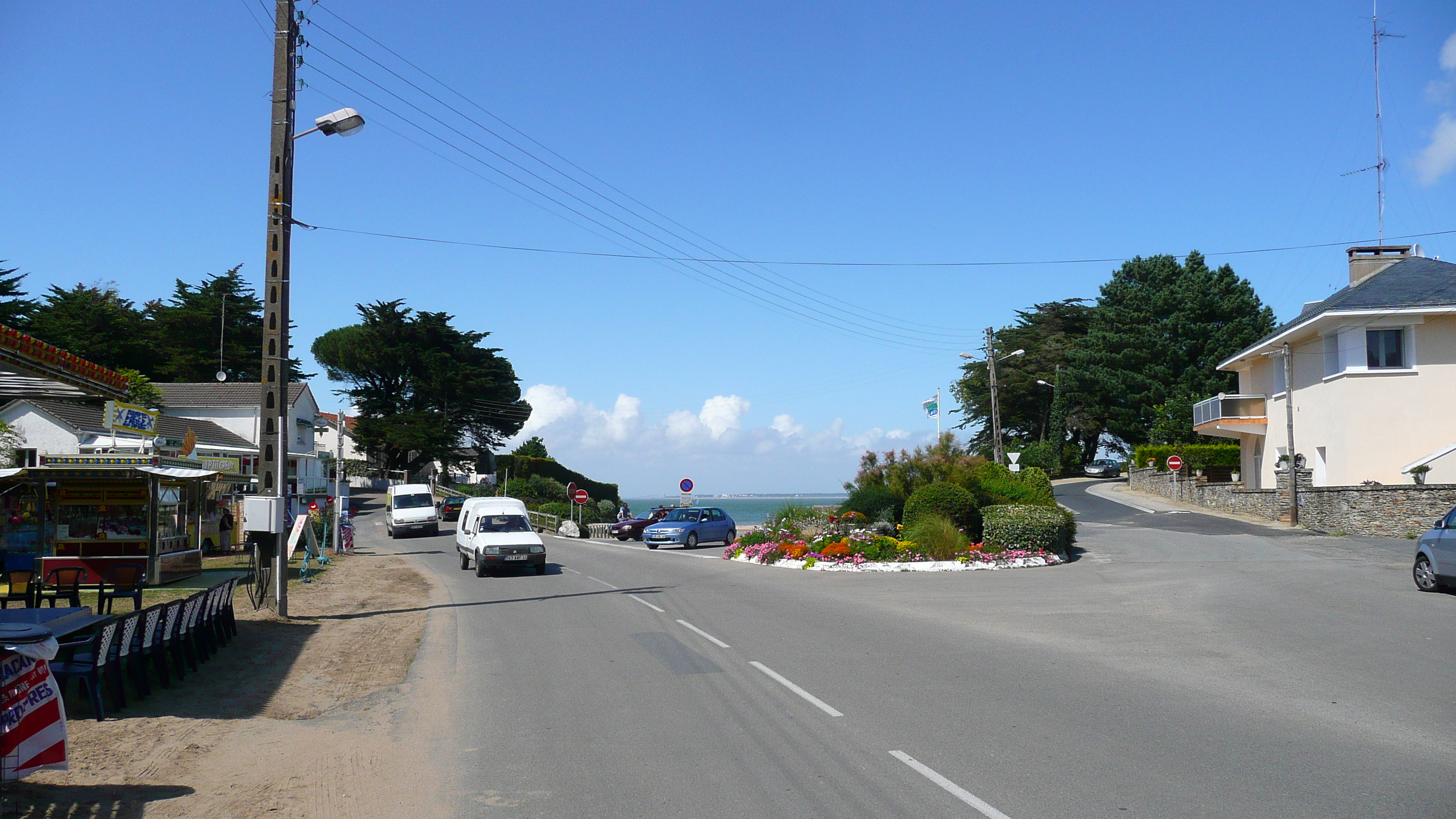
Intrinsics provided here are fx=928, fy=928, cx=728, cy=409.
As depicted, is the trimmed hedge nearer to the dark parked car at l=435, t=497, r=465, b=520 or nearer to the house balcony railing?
the dark parked car at l=435, t=497, r=465, b=520

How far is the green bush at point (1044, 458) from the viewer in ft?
220

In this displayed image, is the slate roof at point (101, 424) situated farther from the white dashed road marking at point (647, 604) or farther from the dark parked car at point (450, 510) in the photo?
the white dashed road marking at point (647, 604)

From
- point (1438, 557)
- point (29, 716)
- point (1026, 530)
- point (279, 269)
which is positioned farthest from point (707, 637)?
point (1026, 530)

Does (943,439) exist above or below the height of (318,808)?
above

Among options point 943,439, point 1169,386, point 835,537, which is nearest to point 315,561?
point 835,537

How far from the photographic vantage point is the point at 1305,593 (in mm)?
15844

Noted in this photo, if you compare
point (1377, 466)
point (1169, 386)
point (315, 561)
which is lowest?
point (315, 561)

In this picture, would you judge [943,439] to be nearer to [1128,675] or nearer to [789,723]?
[1128,675]

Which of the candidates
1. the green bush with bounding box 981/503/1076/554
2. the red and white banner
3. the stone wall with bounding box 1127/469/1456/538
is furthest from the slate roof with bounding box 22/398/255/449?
the stone wall with bounding box 1127/469/1456/538

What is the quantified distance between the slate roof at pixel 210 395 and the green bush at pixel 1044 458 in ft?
168

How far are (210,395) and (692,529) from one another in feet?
125

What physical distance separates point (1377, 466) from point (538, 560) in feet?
92.9

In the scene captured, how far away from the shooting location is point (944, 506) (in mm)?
25641

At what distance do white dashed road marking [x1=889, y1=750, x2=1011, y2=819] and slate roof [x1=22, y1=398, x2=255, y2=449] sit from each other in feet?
123
